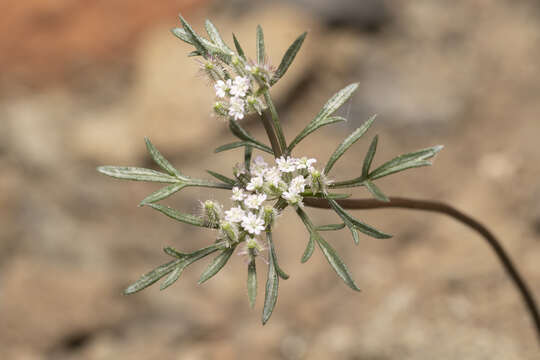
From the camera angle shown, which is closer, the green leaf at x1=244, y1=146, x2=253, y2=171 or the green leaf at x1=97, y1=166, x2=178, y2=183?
the green leaf at x1=97, y1=166, x2=178, y2=183

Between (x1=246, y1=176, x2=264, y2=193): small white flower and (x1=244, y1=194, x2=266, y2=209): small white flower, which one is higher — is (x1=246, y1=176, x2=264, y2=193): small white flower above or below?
above

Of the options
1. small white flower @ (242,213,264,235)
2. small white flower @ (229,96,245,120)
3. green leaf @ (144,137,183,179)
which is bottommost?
small white flower @ (242,213,264,235)

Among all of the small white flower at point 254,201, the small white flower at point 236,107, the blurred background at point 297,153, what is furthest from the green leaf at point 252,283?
the blurred background at point 297,153

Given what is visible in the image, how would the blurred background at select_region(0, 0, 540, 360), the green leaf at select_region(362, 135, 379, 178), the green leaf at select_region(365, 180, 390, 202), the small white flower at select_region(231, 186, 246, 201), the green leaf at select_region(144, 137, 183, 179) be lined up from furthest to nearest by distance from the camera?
the blurred background at select_region(0, 0, 540, 360) < the green leaf at select_region(144, 137, 183, 179) < the small white flower at select_region(231, 186, 246, 201) < the green leaf at select_region(362, 135, 379, 178) < the green leaf at select_region(365, 180, 390, 202)

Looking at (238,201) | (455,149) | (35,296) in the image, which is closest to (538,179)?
(455,149)

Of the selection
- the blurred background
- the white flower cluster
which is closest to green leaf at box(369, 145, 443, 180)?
the white flower cluster

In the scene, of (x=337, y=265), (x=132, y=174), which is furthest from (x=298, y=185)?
(x=132, y=174)

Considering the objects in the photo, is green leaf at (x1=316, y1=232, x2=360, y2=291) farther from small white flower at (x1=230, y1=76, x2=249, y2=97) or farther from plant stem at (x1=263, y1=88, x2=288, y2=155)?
small white flower at (x1=230, y1=76, x2=249, y2=97)
